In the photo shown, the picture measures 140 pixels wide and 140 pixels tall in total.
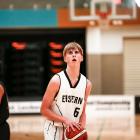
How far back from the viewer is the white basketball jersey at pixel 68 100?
3.72 m

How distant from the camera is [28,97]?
16281mm

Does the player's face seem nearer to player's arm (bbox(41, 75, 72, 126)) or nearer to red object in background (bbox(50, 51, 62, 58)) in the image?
player's arm (bbox(41, 75, 72, 126))

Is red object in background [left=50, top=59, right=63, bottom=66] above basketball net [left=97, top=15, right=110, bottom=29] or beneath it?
beneath

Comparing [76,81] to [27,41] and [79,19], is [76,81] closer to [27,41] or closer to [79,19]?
[79,19]

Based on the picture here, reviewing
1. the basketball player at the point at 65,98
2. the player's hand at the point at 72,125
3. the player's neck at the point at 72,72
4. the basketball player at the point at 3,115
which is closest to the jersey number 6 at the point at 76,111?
the basketball player at the point at 65,98

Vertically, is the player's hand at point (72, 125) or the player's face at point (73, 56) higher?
the player's face at point (73, 56)

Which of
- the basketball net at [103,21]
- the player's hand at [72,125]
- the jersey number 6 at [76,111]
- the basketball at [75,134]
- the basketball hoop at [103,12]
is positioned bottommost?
the basketball at [75,134]

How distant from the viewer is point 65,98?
372cm

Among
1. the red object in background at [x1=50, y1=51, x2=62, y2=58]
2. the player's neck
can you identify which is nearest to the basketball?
the player's neck

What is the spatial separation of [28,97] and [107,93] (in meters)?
2.93

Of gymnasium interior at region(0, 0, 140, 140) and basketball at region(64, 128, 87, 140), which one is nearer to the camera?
basketball at region(64, 128, 87, 140)

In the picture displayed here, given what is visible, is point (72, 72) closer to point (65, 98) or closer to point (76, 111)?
point (65, 98)

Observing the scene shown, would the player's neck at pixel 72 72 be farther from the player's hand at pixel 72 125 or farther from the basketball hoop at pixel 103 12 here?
the basketball hoop at pixel 103 12

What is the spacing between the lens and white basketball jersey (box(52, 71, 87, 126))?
3.72 meters
